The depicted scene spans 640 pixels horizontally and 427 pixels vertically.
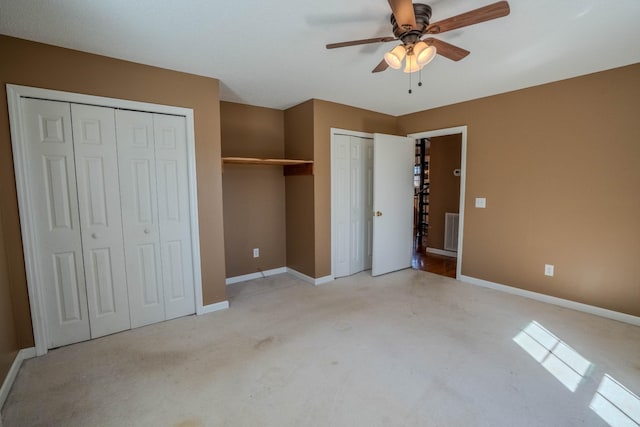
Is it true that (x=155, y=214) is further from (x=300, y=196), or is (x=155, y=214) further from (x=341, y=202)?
(x=341, y=202)

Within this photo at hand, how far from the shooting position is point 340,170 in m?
3.92

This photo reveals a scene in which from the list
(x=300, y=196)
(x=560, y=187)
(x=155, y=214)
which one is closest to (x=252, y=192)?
(x=300, y=196)

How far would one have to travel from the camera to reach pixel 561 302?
10.1 feet

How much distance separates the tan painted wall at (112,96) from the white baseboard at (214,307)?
5cm

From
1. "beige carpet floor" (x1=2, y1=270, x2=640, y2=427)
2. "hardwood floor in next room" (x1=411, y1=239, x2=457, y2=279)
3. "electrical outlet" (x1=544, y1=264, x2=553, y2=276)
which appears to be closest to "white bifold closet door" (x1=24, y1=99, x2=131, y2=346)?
"beige carpet floor" (x1=2, y1=270, x2=640, y2=427)

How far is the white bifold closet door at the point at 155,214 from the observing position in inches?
99.5

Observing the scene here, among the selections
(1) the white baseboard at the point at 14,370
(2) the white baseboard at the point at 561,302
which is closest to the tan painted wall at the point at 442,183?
(2) the white baseboard at the point at 561,302

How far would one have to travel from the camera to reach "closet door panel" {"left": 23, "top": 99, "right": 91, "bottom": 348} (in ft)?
7.14

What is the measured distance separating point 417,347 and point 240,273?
2475mm

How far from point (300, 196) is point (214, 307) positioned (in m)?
1.72

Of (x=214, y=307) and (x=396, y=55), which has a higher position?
(x=396, y=55)

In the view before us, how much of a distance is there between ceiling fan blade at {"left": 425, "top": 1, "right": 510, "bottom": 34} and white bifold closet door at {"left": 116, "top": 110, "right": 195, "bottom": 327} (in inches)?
87.8

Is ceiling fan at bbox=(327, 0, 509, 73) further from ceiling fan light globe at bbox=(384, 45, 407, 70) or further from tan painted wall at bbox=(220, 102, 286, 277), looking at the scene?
tan painted wall at bbox=(220, 102, 286, 277)

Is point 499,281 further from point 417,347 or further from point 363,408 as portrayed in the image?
point 363,408
